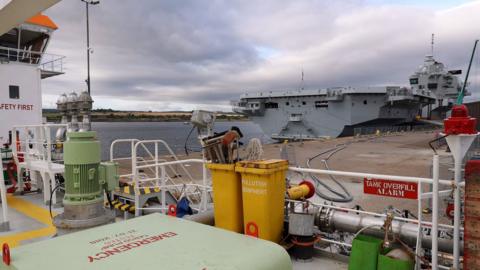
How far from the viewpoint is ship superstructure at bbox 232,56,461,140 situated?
4327 cm

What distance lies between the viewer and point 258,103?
5088 cm

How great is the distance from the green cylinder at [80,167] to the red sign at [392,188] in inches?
131

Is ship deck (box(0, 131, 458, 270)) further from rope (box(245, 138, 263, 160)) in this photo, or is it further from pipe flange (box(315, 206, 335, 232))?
rope (box(245, 138, 263, 160))

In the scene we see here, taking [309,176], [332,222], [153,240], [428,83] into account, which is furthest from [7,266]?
[428,83]

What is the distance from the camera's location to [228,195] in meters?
4.34

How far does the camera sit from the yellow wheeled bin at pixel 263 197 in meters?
3.98

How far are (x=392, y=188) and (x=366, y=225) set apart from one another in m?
0.72

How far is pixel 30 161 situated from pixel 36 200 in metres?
0.98

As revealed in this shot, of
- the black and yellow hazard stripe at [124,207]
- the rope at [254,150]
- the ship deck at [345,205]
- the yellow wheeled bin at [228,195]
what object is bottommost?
the ship deck at [345,205]

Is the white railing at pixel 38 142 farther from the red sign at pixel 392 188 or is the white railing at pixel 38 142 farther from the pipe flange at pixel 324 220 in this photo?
the red sign at pixel 392 188

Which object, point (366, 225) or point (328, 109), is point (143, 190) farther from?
point (328, 109)

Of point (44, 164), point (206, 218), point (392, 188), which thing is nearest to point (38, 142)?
point (44, 164)

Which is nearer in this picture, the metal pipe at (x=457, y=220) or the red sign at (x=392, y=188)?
the metal pipe at (x=457, y=220)

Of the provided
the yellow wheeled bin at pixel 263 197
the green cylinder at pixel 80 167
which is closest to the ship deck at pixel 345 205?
the yellow wheeled bin at pixel 263 197
